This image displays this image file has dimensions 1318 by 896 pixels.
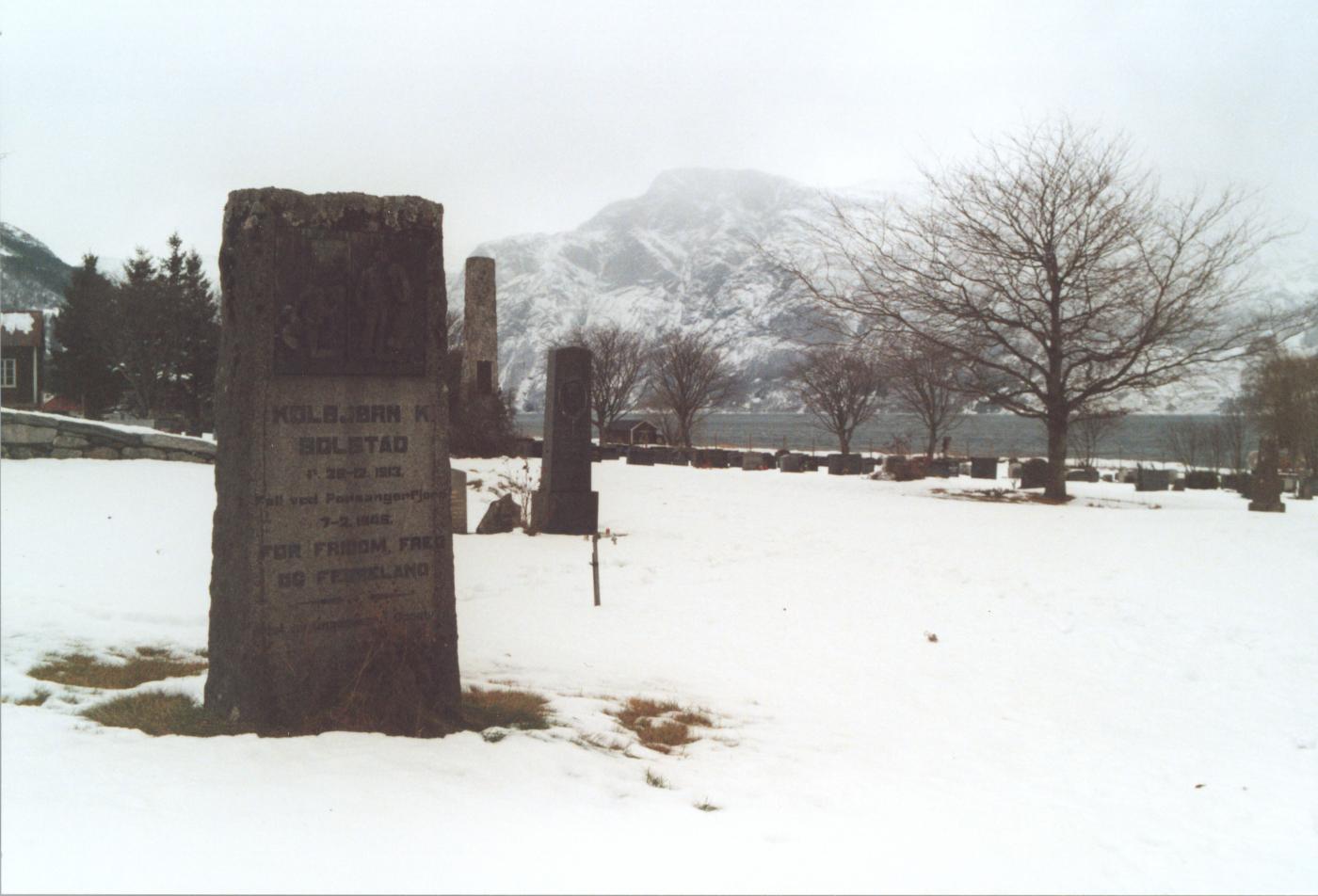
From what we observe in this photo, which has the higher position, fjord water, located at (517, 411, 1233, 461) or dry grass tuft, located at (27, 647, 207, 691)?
fjord water, located at (517, 411, 1233, 461)

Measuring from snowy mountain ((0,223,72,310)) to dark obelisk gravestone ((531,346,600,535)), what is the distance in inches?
243

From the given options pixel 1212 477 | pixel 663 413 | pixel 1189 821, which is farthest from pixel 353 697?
pixel 663 413

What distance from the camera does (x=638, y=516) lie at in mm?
13750

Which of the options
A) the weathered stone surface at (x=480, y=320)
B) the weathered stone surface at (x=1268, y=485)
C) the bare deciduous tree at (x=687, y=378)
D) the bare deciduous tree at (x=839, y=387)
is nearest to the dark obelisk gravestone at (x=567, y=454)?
the weathered stone surface at (x=480, y=320)

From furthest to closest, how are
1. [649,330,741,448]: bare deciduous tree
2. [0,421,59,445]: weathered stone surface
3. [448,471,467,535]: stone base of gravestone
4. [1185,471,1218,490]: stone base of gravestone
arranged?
[649,330,741,448]: bare deciduous tree, [1185,471,1218,490]: stone base of gravestone, [0,421,59,445]: weathered stone surface, [448,471,467,535]: stone base of gravestone

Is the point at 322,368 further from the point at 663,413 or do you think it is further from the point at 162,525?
the point at 663,413

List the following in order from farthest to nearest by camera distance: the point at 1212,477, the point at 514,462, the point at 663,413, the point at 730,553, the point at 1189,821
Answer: the point at 663,413
the point at 1212,477
the point at 514,462
the point at 730,553
the point at 1189,821

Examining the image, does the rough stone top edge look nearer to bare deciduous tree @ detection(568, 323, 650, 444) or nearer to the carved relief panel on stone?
the carved relief panel on stone

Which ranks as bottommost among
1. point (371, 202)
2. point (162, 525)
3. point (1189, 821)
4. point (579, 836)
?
point (1189, 821)

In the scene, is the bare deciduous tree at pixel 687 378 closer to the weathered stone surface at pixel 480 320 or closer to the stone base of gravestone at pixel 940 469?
the stone base of gravestone at pixel 940 469

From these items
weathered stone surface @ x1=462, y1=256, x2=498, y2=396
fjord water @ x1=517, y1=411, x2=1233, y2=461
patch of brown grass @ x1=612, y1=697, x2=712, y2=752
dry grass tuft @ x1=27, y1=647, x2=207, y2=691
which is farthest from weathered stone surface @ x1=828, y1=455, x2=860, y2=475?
dry grass tuft @ x1=27, y1=647, x2=207, y2=691

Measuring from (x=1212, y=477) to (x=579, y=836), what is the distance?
29178 millimetres

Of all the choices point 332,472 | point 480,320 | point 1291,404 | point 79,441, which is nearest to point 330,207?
point 332,472

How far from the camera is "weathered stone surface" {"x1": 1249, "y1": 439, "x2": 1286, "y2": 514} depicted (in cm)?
1675
